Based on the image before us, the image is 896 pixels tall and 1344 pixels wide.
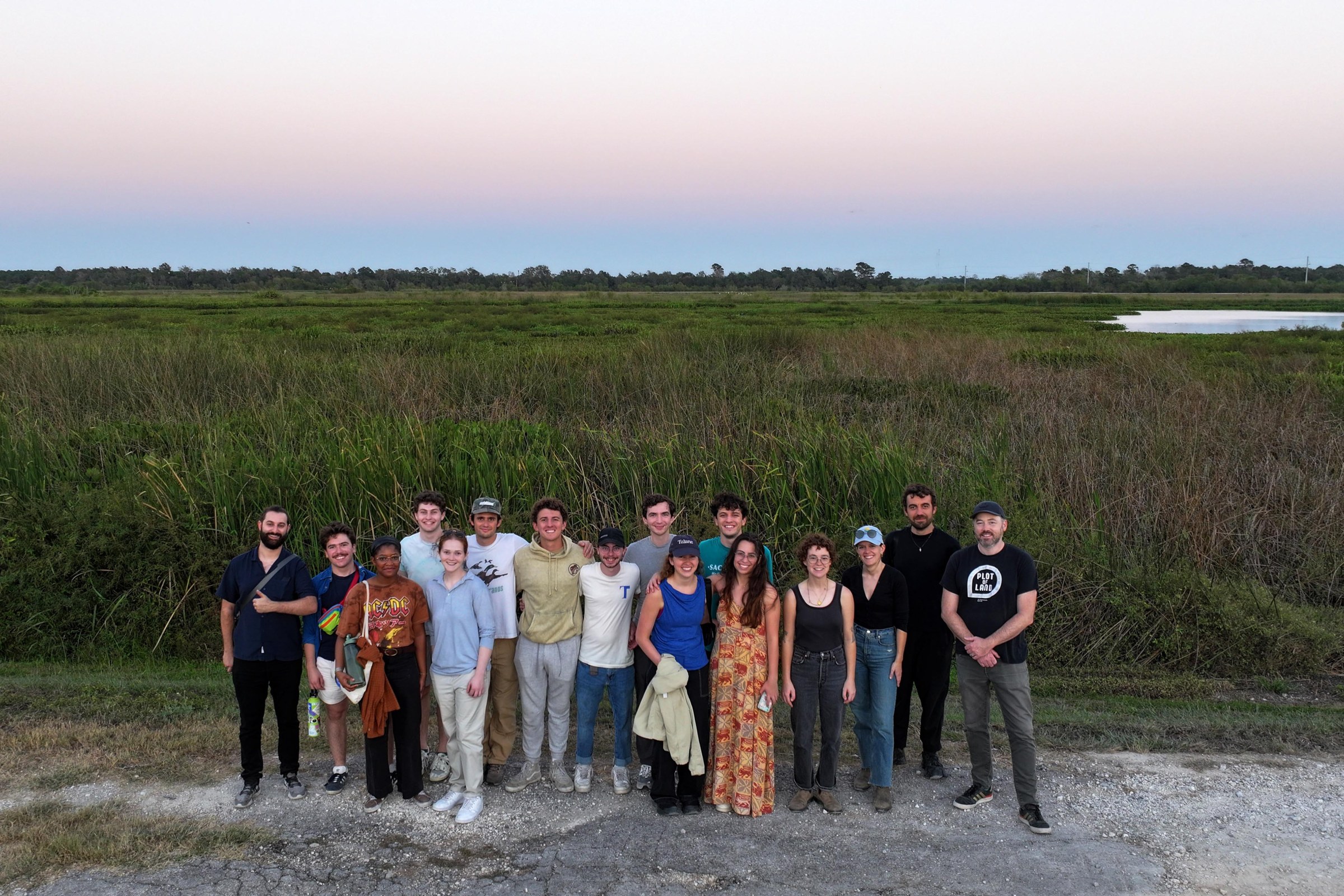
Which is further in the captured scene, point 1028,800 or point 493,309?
point 493,309

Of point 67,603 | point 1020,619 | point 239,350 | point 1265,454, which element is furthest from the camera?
point 239,350

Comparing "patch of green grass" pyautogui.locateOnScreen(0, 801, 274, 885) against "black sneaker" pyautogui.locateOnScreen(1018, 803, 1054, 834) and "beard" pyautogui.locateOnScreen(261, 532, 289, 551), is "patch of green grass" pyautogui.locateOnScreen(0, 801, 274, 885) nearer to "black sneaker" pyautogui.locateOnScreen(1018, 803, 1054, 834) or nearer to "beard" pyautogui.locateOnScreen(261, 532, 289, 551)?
"beard" pyautogui.locateOnScreen(261, 532, 289, 551)

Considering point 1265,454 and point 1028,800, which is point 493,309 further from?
point 1028,800

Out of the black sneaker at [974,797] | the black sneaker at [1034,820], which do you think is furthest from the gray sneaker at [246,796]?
the black sneaker at [1034,820]

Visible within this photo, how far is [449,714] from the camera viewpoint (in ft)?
19.7

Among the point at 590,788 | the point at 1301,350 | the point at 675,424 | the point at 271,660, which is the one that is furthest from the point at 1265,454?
the point at 1301,350

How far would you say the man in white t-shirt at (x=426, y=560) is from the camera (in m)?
6.18

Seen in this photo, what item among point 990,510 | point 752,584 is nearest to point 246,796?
point 752,584

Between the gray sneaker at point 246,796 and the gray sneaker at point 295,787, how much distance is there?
189 millimetres

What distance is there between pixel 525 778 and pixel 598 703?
A: 0.66m

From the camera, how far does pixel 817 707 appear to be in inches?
236

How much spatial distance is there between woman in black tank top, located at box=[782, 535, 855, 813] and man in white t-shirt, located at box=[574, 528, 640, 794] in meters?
1.03

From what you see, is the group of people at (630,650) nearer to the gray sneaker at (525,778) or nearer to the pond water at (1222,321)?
the gray sneaker at (525,778)

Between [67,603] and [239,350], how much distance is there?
12522 millimetres
